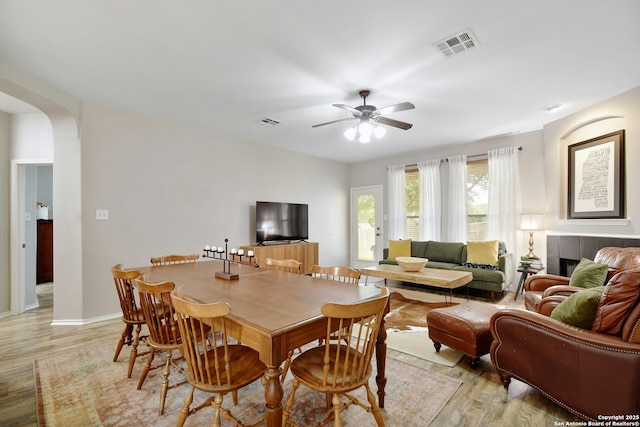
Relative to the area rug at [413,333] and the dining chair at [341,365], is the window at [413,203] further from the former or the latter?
the dining chair at [341,365]

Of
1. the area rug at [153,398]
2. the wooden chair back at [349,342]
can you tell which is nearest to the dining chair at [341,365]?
the wooden chair back at [349,342]

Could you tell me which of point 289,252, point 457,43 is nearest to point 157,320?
point 457,43

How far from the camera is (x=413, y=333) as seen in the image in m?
3.17

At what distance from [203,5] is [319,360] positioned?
2.41 m

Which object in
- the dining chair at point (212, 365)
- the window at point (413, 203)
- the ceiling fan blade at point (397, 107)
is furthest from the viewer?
the window at point (413, 203)

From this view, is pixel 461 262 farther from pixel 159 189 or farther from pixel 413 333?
pixel 159 189

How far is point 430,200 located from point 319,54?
4.22m

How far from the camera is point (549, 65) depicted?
2727mm

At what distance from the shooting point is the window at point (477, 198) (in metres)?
5.32

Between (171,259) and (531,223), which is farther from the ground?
(531,223)

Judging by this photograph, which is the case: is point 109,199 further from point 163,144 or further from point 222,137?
point 222,137

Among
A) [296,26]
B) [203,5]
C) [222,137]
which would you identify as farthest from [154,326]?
[222,137]

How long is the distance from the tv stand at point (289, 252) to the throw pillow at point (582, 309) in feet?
11.9

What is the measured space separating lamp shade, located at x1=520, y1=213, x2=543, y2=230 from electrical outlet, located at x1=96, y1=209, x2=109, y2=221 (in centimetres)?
601
